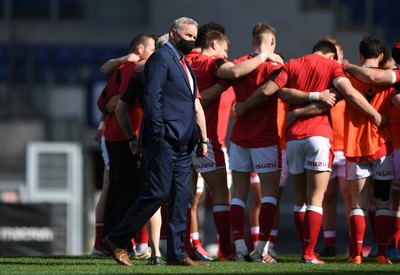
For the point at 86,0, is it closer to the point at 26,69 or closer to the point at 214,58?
the point at 26,69

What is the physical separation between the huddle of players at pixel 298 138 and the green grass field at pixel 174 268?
0.46 m

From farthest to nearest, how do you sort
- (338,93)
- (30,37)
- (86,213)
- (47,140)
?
(30,37), (47,140), (86,213), (338,93)

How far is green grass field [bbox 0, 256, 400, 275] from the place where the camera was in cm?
970

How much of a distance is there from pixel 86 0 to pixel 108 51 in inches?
74.2

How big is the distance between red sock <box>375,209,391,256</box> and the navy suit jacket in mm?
2384

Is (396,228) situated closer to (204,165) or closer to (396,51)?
(396,51)

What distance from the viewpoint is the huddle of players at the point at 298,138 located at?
443 inches

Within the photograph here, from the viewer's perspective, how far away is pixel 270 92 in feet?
37.0

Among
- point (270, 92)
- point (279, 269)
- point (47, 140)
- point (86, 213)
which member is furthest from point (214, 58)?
point (47, 140)

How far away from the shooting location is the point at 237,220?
11602 millimetres

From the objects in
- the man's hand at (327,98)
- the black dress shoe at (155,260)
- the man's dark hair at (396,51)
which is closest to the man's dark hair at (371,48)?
the man's dark hair at (396,51)

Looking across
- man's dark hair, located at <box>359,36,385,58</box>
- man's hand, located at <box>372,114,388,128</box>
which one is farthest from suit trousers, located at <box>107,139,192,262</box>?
man's dark hair, located at <box>359,36,385,58</box>

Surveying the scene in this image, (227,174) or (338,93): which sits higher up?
(338,93)

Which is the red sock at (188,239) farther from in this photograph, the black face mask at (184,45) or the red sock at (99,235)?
the black face mask at (184,45)
